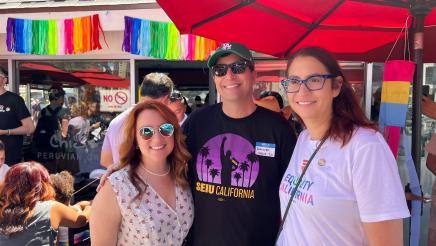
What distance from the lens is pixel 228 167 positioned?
2.10 metres

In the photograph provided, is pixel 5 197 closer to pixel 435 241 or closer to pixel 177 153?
pixel 177 153

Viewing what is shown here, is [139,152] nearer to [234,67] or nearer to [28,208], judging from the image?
[234,67]

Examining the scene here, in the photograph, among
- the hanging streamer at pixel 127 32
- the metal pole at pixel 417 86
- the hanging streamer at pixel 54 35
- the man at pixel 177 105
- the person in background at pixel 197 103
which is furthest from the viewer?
the person in background at pixel 197 103

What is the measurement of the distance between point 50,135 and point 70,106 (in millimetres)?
538

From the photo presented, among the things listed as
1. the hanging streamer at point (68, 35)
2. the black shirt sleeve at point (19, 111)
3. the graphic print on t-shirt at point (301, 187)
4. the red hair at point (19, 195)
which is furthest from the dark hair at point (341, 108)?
the black shirt sleeve at point (19, 111)

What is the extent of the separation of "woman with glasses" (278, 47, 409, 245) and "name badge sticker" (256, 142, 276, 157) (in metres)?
0.21

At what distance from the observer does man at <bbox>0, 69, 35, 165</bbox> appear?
4816mm

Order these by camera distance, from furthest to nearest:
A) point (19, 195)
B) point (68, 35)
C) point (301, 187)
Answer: point (68, 35)
point (19, 195)
point (301, 187)

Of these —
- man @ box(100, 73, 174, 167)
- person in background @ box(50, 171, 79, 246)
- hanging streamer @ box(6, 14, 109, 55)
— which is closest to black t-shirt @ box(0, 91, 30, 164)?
hanging streamer @ box(6, 14, 109, 55)

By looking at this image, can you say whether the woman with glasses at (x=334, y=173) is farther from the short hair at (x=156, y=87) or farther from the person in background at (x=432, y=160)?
the short hair at (x=156, y=87)

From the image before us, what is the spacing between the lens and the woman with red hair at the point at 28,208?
2.65 meters

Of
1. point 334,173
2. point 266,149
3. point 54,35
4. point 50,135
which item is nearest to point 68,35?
point 54,35

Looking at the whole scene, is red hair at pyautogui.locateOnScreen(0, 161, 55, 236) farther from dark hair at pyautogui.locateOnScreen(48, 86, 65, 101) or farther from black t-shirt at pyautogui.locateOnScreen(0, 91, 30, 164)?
dark hair at pyautogui.locateOnScreen(48, 86, 65, 101)

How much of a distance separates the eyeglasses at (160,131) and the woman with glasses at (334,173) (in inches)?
24.1
